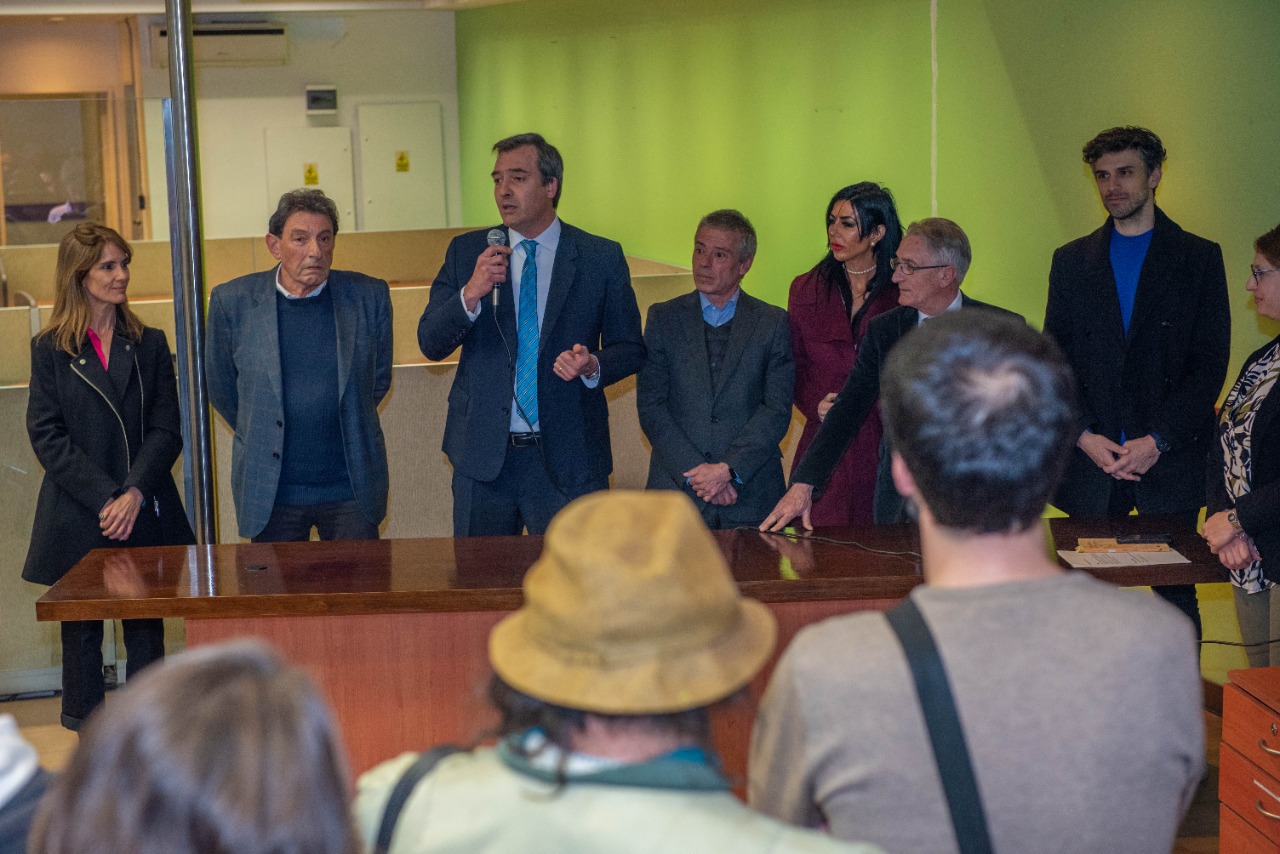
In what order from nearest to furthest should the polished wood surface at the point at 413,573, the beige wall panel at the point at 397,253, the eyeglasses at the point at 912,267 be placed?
1. the polished wood surface at the point at 413,573
2. the eyeglasses at the point at 912,267
3. the beige wall panel at the point at 397,253

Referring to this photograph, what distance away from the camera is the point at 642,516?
4.12ft

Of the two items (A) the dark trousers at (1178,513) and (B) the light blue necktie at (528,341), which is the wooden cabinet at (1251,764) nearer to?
(A) the dark trousers at (1178,513)

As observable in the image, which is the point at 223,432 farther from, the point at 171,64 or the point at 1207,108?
the point at 1207,108

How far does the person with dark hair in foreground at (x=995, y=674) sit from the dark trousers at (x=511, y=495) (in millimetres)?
2421

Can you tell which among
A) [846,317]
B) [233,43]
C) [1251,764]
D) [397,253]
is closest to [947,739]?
[1251,764]

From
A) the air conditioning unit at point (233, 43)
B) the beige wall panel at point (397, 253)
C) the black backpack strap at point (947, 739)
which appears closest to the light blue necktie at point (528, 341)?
the black backpack strap at point (947, 739)

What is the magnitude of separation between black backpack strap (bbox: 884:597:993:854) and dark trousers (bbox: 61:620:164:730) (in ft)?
10.3

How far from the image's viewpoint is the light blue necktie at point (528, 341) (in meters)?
3.86

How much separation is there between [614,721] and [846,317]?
3.17m

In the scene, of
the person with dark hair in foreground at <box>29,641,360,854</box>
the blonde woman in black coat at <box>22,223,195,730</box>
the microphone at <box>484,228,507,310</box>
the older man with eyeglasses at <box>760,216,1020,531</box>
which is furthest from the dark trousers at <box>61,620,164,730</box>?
the person with dark hair in foreground at <box>29,641,360,854</box>

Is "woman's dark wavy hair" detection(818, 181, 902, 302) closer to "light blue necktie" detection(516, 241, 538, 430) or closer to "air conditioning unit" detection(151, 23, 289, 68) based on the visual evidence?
"light blue necktie" detection(516, 241, 538, 430)

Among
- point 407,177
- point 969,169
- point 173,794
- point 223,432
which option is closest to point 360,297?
point 223,432

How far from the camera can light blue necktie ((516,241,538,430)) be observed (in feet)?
12.7

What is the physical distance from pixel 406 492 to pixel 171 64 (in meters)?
1.99
